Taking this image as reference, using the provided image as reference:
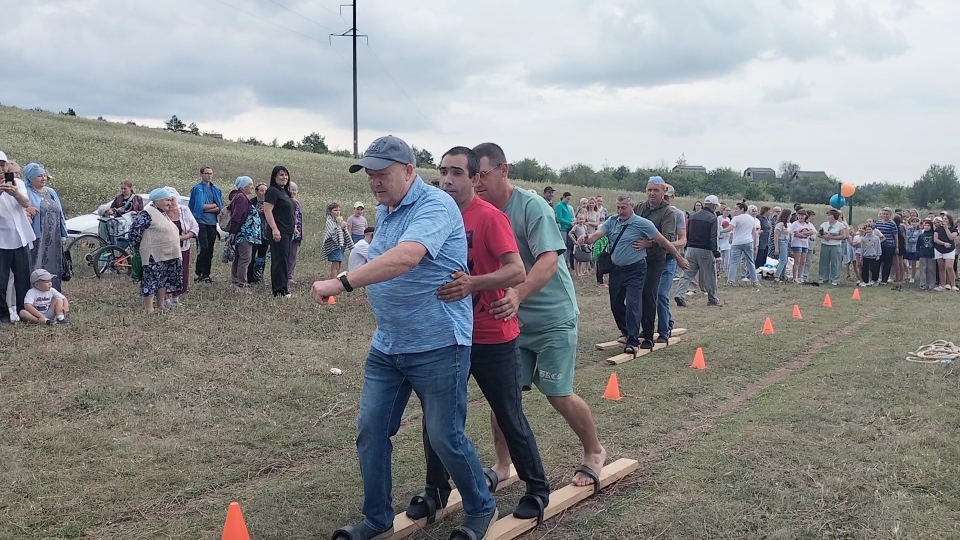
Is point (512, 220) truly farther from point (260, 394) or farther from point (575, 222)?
point (575, 222)

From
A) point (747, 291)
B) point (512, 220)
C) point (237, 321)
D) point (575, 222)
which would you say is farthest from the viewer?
point (575, 222)

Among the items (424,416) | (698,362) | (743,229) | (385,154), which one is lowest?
(698,362)

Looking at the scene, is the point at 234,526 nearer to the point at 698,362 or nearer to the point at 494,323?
the point at 494,323

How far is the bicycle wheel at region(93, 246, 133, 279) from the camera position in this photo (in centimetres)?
1350

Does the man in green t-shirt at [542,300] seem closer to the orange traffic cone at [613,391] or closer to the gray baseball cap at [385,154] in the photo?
the gray baseball cap at [385,154]

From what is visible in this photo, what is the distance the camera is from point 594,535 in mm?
4285

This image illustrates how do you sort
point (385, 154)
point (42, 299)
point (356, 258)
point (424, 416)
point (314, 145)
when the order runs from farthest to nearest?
point (314, 145) < point (42, 299) < point (356, 258) < point (424, 416) < point (385, 154)

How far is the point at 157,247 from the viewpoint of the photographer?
10531mm

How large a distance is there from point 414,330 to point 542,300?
1167 millimetres

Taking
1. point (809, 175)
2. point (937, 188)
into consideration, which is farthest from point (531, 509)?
point (809, 175)

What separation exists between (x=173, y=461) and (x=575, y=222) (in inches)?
538

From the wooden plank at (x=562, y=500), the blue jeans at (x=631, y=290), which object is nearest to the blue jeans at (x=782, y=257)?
the blue jeans at (x=631, y=290)

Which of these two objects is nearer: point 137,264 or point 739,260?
point 137,264

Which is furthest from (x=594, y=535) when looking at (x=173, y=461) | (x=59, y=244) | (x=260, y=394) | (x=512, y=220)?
(x=59, y=244)
